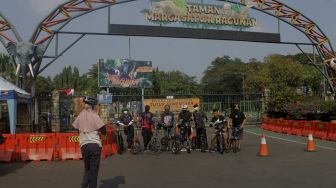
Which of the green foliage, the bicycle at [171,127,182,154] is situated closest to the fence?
the bicycle at [171,127,182,154]

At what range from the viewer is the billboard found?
51.9 meters

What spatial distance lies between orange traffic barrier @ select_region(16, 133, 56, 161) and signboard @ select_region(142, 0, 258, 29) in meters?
14.4

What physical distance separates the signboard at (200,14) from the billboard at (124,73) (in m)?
23.4

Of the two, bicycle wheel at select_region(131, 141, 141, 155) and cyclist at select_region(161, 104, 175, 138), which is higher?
cyclist at select_region(161, 104, 175, 138)

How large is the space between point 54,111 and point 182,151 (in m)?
14.5

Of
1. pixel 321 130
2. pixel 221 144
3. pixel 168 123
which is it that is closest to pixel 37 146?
pixel 168 123

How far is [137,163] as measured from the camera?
1412 cm

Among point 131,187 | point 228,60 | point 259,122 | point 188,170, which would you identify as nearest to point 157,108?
point 259,122

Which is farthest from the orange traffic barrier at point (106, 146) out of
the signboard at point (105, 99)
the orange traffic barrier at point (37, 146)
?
the signboard at point (105, 99)

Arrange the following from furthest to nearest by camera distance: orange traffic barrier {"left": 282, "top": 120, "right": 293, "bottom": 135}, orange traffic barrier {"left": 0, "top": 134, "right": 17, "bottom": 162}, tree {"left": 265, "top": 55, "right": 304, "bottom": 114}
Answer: tree {"left": 265, "top": 55, "right": 304, "bottom": 114}
orange traffic barrier {"left": 282, "top": 120, "right": 293, "bottom": 135}
orange traffic barrier {"left": 0, "top": 134, "right": 17, "bottom": 162}

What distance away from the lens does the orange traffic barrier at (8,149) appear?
15.1 meters

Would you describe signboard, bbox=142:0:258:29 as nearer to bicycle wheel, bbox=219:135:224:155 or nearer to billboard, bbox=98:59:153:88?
bicycle wheel, bbox=219:135:224:155

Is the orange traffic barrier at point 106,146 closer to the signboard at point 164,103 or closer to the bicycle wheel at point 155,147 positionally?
the bicycle wheel at point 155,147

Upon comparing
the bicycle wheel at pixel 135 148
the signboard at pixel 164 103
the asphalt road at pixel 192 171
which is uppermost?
the signboard at pixel 164 103
